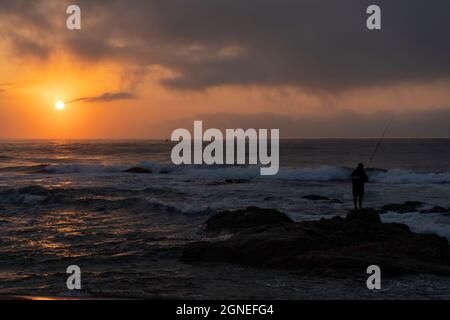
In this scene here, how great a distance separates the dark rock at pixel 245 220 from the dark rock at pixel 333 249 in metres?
0.85

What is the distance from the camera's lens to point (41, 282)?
8.55 metres

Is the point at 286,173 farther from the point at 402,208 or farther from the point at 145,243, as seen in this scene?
the point at 145,243

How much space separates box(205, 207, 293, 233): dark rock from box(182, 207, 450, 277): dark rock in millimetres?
855

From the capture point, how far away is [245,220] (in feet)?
41.8

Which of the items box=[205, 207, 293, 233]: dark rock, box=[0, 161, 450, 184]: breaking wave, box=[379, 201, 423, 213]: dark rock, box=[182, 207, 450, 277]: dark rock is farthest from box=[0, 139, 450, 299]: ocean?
box=[0, 161, 450, 184]: breaking wave

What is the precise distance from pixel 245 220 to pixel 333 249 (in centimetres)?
349

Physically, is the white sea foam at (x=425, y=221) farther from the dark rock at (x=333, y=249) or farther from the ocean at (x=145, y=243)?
the dark rock at (x=333, y=249)

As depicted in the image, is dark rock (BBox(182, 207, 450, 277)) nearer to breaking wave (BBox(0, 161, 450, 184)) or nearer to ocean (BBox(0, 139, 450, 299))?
ocean (BBox(0, 139, 450, 299))

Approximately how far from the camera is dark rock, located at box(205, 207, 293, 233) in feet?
41.3

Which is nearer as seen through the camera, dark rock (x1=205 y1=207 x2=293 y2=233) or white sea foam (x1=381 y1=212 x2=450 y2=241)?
dark rock (x1=205 y1=207 x2=293 y2=233)

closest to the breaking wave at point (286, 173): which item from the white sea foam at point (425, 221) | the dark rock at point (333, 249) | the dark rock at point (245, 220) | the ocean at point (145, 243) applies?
the ocean at point (145, 243)

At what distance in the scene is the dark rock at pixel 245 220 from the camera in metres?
12.6

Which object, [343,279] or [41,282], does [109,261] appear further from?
[343,279]

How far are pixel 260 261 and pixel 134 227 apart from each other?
5.99m
